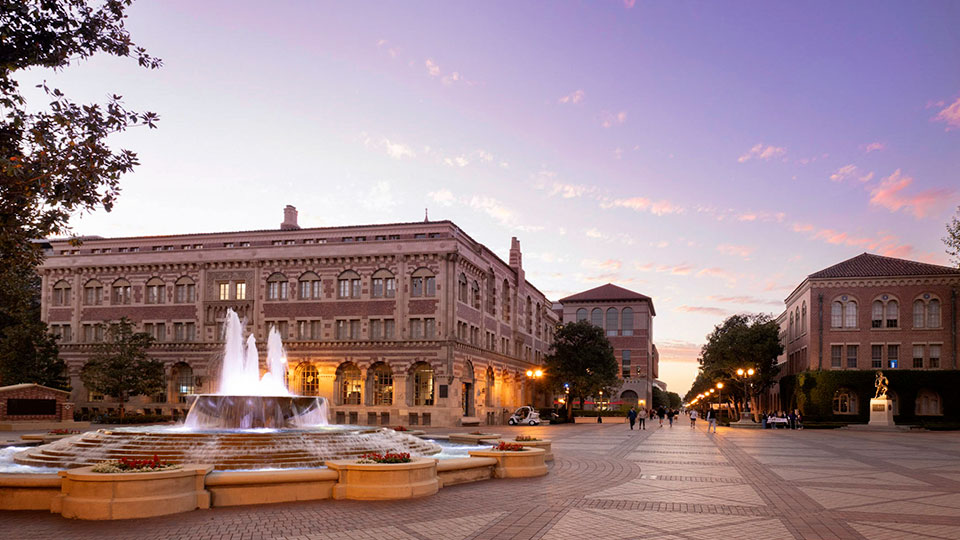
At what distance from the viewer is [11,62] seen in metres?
11.5

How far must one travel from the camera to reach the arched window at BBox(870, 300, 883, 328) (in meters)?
64.4

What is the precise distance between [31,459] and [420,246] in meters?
38.8

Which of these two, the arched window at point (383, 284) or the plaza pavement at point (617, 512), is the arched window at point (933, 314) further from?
the plaza pavement at point (617, 512)

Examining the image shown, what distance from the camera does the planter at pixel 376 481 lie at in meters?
14.5

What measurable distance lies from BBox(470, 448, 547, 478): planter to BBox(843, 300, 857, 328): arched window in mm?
55715

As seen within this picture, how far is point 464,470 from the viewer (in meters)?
17.2

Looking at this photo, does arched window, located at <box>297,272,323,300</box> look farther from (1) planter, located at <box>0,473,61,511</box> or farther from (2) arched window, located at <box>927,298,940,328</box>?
(2) arched window, located at <box>927,298,940,328</box>

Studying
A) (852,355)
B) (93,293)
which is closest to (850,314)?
(852,355)

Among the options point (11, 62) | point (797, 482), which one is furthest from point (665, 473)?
point (11, 62)

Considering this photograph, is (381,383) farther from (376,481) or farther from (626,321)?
(626,321)

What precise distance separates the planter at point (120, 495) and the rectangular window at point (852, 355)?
64.1 meters

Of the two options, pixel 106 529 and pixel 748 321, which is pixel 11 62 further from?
pixel 748 321

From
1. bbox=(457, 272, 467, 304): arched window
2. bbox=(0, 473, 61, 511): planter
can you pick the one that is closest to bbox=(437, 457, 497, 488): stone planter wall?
bbox=(0, 473, 61, 511): planter

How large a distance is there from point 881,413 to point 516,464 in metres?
49.6
